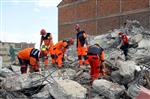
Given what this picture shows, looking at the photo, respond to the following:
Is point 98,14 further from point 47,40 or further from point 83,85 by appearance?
point 83,85

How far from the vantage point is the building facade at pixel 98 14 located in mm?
29281

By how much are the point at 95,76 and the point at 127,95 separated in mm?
1720

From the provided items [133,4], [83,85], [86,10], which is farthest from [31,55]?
[86,10]

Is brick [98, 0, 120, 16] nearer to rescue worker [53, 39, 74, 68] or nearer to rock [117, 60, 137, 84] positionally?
rescue worker [53, 39, 74, 68]

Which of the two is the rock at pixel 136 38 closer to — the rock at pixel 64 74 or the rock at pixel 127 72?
the rock at pixel 64 74

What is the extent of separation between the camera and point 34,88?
12.8 m

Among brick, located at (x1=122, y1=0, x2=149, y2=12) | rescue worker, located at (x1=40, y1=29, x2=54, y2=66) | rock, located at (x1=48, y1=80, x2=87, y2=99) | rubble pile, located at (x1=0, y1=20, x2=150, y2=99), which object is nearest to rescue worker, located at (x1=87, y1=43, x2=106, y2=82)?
rubble pile, located at (x1=0, y1=20, x2=150, y2=99)

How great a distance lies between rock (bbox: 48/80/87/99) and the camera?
11.4 metres

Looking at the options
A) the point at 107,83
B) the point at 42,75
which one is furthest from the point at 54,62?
the point at 107,83

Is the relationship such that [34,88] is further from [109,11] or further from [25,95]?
[109,11]

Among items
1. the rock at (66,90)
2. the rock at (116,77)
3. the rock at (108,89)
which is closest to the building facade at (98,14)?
the rock at (116,77)

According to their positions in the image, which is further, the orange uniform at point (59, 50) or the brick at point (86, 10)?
the brick at point (86, 10)

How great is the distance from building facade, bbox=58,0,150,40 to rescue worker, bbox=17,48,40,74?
1526 cm

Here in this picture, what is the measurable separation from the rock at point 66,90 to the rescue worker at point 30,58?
1.96 meters
